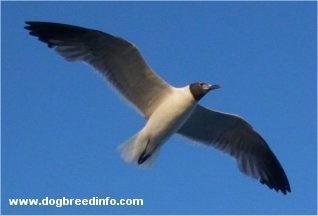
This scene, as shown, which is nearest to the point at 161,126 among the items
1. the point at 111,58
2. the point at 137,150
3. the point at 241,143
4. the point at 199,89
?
the point at 137,150

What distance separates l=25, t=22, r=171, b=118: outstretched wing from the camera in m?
6.10

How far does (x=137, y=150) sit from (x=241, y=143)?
0.94 m

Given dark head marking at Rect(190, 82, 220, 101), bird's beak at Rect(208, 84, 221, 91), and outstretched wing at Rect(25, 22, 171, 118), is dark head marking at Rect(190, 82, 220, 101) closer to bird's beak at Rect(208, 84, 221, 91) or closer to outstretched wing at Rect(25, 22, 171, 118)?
bird's beak at Rect(208, 84, 221, 91)

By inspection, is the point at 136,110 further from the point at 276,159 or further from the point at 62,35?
the point at 276,159

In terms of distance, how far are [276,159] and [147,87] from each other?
1.17 metres

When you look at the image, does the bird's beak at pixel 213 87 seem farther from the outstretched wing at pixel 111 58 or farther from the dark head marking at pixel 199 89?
A: the outstretched wing at pixel 111 58

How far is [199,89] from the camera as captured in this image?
608 centimetres

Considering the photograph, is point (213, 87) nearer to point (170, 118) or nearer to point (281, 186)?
point (170, 118)

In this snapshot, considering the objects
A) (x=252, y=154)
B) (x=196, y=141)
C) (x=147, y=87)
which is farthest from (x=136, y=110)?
(x=252, y=154)

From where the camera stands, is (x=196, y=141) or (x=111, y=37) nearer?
(x=111, y=37)

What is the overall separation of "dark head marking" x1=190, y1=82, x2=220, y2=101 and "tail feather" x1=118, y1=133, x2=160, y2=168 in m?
0.41

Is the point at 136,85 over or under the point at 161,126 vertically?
over

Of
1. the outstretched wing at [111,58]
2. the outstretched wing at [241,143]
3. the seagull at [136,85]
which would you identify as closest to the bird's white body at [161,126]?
the seagull at [136,85]

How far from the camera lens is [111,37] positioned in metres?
6.04
